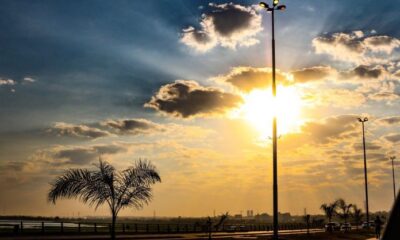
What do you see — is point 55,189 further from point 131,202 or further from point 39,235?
point 39,235

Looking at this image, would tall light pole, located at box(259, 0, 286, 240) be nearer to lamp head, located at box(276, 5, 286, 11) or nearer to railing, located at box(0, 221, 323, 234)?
lamp head, located at box(276, 5, 286, 11)

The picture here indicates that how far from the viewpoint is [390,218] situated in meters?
10.0

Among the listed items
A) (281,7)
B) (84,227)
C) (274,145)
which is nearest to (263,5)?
(281,7)

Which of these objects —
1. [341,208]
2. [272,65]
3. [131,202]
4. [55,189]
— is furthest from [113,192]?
[341,208]

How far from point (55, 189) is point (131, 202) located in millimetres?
4178

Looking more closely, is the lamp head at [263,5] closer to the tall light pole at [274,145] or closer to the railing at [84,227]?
the tall light pole at [274,145]

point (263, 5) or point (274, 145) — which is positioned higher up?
point (263, 5)

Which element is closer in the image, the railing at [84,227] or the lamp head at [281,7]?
the lamp head at [281,7]

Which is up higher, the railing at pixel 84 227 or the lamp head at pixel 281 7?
the lamp head at pixel 281 7

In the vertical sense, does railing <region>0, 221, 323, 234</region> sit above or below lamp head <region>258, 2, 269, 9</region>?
below

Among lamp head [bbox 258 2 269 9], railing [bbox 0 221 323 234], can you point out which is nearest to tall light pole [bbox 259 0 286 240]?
lamp head [bbox 258 2 269 9]

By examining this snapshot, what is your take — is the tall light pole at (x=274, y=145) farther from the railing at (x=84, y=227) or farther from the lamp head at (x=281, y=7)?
the railing at (x=84, y=227)

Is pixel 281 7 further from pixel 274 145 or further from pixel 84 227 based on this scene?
pixel 84 227

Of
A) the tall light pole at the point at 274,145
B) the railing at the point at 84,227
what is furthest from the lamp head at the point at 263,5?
the railing at the point at 84,227
